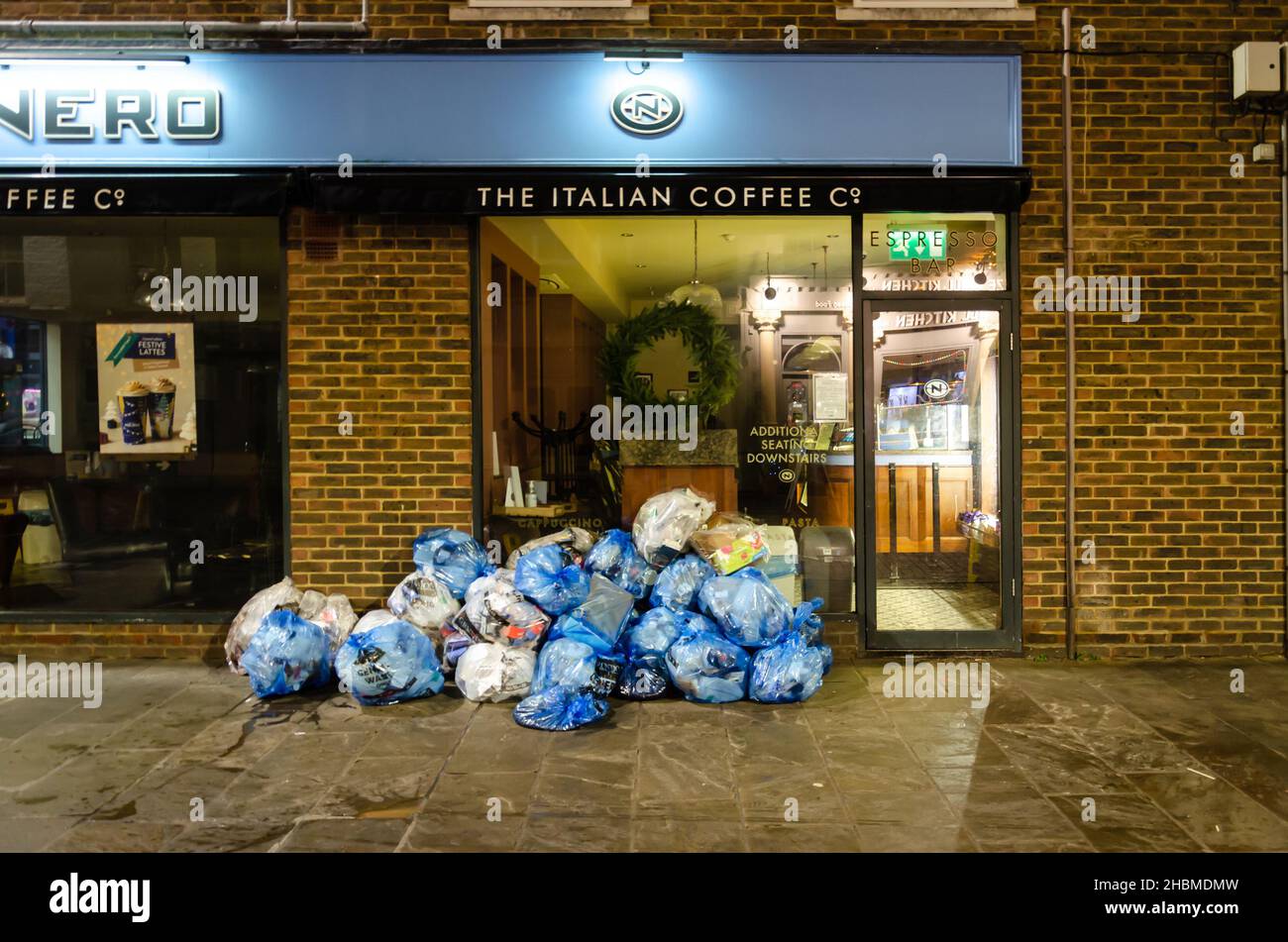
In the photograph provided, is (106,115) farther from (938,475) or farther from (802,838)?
(802,838)

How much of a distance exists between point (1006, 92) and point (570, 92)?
2984 millimetres

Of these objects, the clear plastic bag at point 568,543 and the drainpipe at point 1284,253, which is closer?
the clear plastic bag at point 568,543

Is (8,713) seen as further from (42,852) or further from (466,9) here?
(466,9)

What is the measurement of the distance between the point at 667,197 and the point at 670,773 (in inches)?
147

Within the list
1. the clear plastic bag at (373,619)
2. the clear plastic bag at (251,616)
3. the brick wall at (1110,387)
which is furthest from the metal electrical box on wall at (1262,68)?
the clear plastic bag at (251,616)

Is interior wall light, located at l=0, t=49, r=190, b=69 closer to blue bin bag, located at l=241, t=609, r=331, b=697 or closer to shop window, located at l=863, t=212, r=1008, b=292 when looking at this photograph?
blue bin bag, located at l=241, t=609, r=331, b=697

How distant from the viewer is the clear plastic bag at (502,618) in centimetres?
606

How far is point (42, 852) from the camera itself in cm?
397

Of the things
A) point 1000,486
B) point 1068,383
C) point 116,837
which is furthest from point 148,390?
point 1068,383

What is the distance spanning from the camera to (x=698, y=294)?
7145mm

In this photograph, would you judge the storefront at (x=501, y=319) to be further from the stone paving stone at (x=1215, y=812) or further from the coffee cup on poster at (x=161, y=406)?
the stone paving stone at (x=1215, y=812)

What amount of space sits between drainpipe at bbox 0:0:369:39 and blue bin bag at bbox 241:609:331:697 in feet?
12.8

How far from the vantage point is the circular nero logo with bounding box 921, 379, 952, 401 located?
709 cm

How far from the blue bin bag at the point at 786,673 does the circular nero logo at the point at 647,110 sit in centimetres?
353
